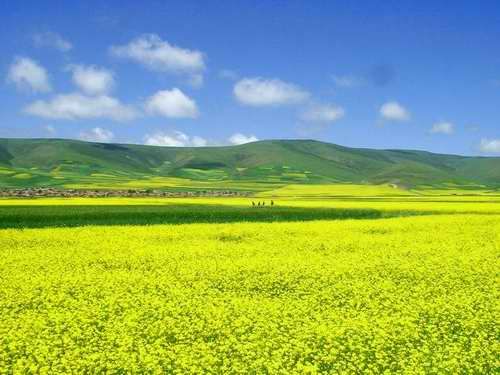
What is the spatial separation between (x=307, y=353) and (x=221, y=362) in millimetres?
2435

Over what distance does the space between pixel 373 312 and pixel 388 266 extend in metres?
9.10

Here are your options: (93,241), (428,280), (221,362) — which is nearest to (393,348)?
(221,362)

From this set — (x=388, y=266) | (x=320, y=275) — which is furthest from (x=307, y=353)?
(x=388, y=266)

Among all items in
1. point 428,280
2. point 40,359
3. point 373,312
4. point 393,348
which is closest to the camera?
point 40,359

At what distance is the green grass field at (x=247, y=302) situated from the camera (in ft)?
48.8

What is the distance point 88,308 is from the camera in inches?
771

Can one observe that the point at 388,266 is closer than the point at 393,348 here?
No

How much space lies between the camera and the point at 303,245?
34875 mm

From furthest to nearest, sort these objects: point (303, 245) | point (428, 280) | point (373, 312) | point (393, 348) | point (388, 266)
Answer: point (303, 245)
point (388, 266)
point (428, 280)
point (373, 312)
point (393, 348)

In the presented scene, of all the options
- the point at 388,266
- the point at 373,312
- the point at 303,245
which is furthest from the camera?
the point at 303,245

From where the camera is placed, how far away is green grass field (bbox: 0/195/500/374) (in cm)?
1486

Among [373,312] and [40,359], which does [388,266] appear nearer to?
[373,312]

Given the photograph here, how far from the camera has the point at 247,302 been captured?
20328mm

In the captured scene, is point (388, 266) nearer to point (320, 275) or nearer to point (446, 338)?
point (320, 275)
